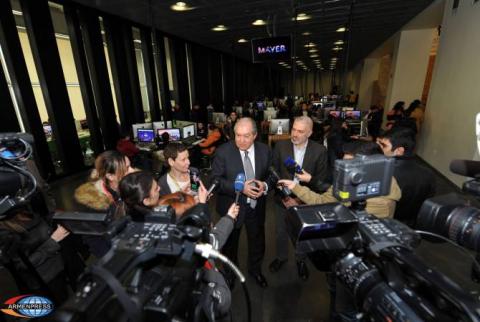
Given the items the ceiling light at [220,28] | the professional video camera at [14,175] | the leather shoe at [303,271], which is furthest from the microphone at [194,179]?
the ceiling light at [220,28]

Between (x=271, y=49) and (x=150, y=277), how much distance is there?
5593 millimetres

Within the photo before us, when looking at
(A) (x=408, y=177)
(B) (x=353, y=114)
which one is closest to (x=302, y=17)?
(B) (x=353, y=114)

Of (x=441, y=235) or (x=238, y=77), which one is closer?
(x=441, y=235)

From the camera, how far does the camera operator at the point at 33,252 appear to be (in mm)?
1275

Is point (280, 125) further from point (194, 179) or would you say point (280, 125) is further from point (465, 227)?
point (465, 227)

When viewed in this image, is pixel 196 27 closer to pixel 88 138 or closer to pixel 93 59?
pixel 93 59

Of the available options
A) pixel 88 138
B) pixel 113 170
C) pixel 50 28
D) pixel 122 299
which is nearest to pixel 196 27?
pixel 50 28

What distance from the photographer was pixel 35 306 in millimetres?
1654

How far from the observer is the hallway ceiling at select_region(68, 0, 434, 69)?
5.05 meters

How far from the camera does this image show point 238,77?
1427 cm

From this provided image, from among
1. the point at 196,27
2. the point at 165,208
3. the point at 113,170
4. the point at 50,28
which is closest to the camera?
the point at 165,208

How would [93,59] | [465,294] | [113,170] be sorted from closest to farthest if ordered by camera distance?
1. [465,294]
2. [113,170]
3. [93,59]

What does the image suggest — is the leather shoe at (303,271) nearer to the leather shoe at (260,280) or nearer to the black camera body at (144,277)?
the leather shoe at (260,280)

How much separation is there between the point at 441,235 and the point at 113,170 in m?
1.92
